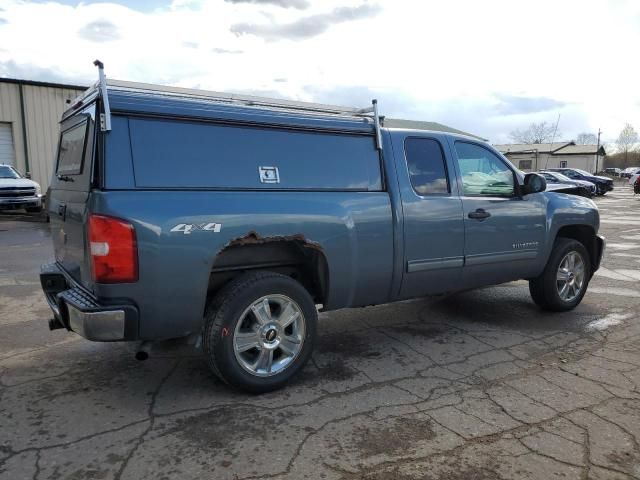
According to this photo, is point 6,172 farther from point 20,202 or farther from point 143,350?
point 143,350

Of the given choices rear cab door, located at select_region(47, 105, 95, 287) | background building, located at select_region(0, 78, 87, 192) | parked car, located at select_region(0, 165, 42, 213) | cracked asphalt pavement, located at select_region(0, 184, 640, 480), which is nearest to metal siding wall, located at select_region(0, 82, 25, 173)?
background building, located at select_region(0, 78, 87, 192)

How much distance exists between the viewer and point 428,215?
4523 millimetres

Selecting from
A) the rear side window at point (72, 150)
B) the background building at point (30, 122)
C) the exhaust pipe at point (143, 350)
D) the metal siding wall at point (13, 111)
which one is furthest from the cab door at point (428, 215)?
the metal siding wall at point (13, 111)

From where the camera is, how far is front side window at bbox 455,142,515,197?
498cm

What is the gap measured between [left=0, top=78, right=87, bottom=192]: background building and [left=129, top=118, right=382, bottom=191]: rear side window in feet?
62.5

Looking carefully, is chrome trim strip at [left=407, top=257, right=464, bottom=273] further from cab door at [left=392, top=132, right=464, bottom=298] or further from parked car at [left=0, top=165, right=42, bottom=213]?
parked car at [left=0, top=165, right=42, bottom=213]

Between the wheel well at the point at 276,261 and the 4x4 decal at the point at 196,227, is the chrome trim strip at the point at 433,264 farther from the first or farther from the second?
the 4x4 decal at the point at 196,227

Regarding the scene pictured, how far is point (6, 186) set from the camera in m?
16.2

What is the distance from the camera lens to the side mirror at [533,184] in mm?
5258

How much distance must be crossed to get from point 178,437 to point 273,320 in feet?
3.29

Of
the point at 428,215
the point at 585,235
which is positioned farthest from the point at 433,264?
the point at 585,235

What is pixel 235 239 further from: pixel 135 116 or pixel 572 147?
pixel 572 147

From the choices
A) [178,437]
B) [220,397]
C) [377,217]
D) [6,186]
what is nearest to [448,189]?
[377,217]

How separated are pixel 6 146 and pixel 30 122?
51.6 inches
